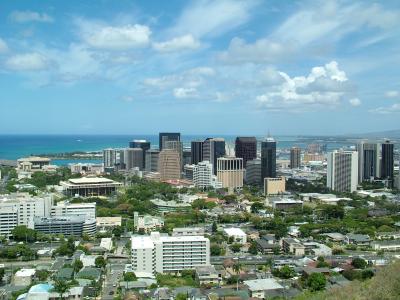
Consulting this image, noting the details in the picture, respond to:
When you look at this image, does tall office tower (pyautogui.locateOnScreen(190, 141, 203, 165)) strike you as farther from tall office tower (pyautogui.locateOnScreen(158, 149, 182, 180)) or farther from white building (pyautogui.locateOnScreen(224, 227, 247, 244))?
white building (pyautogui.locateOnScreen(224, 227, 247, 244))

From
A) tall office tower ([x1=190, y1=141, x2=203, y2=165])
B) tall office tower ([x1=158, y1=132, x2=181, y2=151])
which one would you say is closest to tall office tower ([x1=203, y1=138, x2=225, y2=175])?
tall office tower ([x1=190, y1=141, x2=203, y2=165])

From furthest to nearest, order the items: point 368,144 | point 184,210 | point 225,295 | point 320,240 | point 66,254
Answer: point 368,144
point 184,210
point 320,240
point 66,254
point 225,295

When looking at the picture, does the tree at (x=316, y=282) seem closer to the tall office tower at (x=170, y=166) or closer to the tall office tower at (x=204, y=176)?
the tall office tower at (x=204, y=176)

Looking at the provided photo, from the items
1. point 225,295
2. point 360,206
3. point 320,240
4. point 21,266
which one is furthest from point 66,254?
point 360,206

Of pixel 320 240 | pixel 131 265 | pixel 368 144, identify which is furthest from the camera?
pixel 368 144

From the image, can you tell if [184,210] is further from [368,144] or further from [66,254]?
[368,144]

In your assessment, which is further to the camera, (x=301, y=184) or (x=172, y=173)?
(x=172, y=173)
